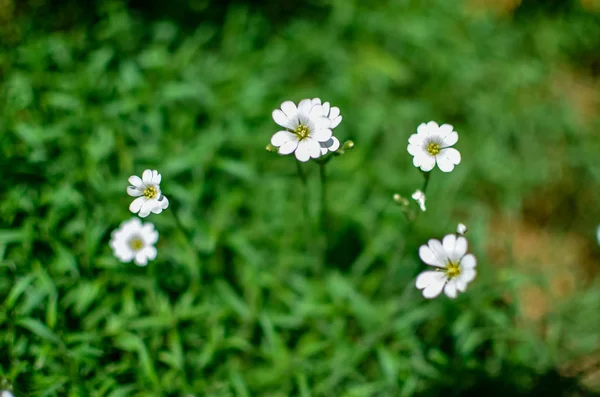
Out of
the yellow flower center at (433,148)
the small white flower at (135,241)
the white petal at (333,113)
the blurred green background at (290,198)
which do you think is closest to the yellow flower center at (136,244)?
the small white flower at (135,241)

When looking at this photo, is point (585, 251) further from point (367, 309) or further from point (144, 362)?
point (144, 362)

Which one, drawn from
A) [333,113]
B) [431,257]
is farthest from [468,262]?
[333,113]

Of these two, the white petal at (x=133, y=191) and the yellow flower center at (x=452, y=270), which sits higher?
the white petal at (x=133, y=191)

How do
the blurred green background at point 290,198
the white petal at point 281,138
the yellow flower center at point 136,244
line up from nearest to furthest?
Result: the white petal at point 281,138
the yellow flower center at point 136,244
the blurred green background at point 290,198

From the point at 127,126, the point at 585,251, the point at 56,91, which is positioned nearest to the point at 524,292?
the point at 585,251

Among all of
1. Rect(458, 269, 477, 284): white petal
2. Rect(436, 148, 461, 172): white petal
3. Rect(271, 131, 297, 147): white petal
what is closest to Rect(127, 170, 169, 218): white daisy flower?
Rect(271, 131, 297, 147): white petal

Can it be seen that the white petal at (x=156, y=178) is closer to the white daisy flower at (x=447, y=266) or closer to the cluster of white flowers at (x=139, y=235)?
the cluster of white flowers at (x=139, y=235)

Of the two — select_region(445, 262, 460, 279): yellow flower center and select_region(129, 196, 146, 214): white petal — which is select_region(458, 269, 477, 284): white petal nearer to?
select_region(445, 262, 460, 279): yellow flower center

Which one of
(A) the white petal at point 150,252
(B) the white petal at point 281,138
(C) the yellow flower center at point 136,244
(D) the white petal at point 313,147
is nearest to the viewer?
(D) the white petal at point 313,147
